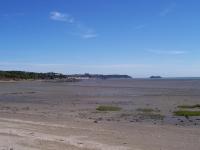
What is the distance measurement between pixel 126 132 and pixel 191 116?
33.9 feet

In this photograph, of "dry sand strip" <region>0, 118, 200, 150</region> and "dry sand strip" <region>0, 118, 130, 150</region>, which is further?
"dry sand strip" <region>0, 118, 200, 150</region>

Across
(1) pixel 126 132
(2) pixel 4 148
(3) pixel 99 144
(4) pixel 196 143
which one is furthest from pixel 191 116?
(2) pixel 4 148

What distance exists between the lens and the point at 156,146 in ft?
48.1

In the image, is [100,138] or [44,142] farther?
[100,138]

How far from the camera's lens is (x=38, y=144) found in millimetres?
14523

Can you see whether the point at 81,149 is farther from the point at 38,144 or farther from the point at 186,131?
the point at 186,131

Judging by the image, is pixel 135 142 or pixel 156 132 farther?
pixel 156 132

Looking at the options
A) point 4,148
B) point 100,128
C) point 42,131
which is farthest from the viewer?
point 100,128

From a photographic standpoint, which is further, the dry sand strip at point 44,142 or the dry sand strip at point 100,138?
the dry sand strip at point 100,138

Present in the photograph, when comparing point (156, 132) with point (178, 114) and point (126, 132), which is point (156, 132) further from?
point (178, 114)

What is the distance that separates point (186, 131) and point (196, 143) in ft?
12.2

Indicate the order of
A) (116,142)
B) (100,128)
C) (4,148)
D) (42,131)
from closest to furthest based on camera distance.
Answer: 1. (4,148)
2. (116,142)
3. (42,131)
4. (100,128)

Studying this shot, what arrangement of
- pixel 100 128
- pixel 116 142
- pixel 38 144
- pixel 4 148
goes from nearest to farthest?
pixel 4 148 → pixel 38 144 → pixel 116 142 → pixel 100 128

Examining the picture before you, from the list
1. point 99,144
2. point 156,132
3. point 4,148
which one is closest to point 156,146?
point 99,144
